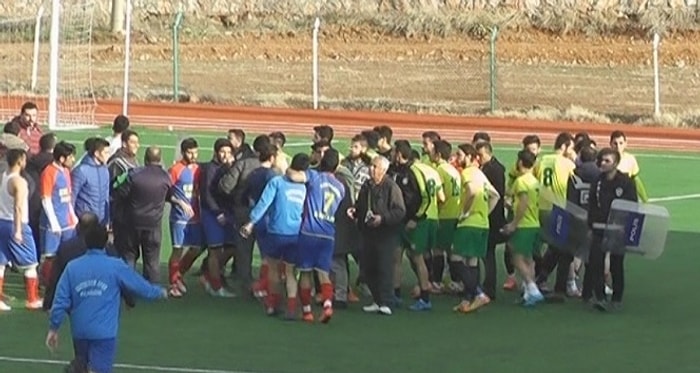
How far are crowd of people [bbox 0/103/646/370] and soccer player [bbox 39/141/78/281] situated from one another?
0.7 inches

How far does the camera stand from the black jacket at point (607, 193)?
18.0 m

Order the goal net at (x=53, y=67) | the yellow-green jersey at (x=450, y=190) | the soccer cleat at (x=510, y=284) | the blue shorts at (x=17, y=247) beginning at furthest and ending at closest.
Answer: the goal net at (x=53, y=67) < the soccer cleat at (x=510, y=284) < the yellow-green jersey at (x=450, y=190) < the blue shorts at (x=17, y=247)

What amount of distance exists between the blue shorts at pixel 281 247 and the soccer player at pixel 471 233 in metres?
1.76

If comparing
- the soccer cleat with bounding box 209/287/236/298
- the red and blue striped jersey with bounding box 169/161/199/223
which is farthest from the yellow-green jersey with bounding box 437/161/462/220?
the red and blue striped jersey with bounding box 169/161/199/223

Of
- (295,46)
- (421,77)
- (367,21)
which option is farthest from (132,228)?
(367,21)

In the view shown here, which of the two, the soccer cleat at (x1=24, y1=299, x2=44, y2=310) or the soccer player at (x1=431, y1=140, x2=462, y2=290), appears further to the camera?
the soccer player at (x1=431, y1=140, x2=462, y2=290)

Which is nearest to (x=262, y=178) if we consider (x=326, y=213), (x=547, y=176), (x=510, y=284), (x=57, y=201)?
(x=326, y=213)

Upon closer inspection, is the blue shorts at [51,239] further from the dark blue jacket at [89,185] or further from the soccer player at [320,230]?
the soccer player at [320,230]

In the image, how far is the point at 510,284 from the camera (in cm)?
1969

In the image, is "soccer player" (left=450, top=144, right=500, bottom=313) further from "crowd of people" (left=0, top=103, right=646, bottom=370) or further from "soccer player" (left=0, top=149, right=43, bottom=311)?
"soccer player" (left=0, top=149, right=43, bottom=311)

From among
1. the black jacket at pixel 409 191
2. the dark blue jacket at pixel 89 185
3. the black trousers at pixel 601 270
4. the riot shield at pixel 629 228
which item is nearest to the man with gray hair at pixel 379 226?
the black jacket at pixel 409 191

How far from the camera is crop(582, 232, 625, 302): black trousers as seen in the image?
18.2 meters

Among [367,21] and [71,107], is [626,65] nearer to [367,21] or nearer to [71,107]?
[367,21]

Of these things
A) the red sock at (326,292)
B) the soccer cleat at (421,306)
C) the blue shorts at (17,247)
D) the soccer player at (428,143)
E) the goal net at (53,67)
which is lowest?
the soccer cleat at (421,306)
